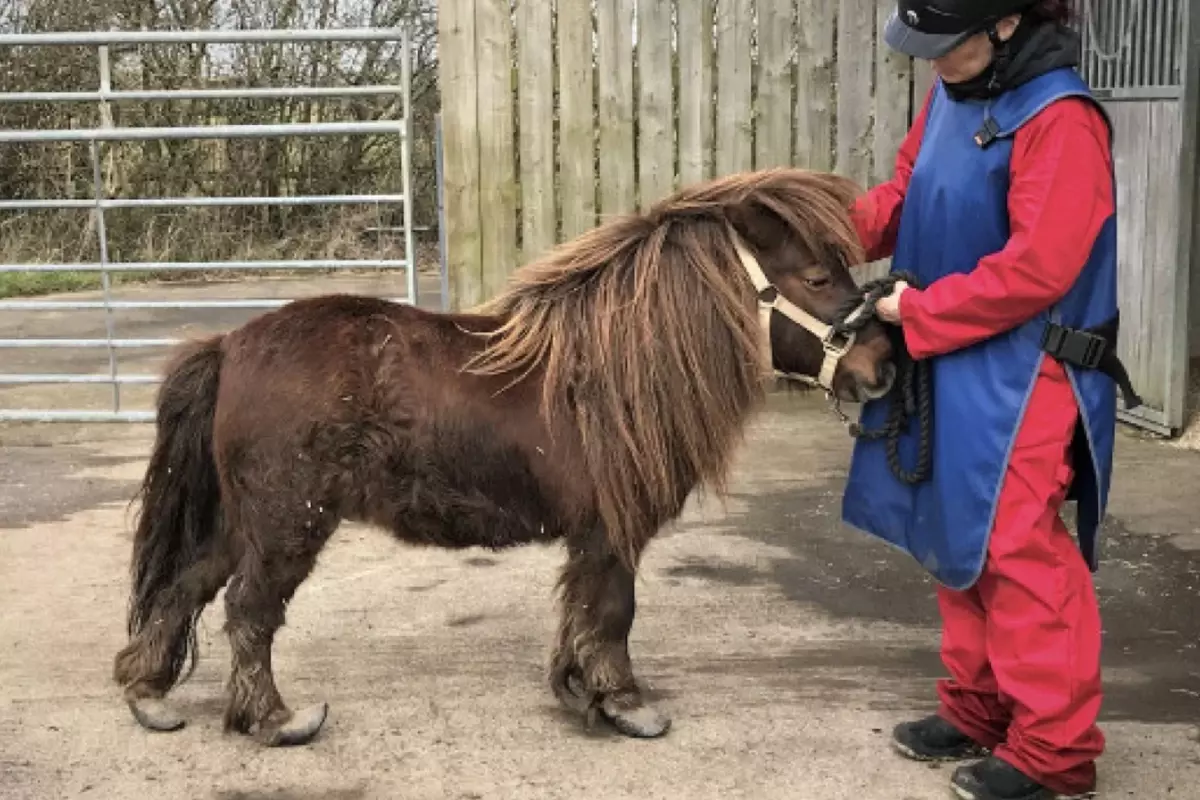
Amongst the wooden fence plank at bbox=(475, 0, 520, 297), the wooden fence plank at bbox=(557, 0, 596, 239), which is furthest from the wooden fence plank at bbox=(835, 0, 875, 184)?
the wooden fence plank at bbox=(475, 0, 520, 297)

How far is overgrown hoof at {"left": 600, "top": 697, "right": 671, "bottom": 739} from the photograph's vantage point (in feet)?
10.6

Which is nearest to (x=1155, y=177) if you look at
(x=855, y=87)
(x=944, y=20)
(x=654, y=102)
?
(x=855, y=87)

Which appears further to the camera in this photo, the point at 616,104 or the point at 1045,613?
the point at 616,104

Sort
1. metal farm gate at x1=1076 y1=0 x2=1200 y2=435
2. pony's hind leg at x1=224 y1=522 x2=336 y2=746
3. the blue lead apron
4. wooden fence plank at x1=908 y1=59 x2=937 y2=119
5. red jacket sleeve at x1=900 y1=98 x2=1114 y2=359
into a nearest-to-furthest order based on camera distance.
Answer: red jacket sleeve at x1=900 y1=98 x2=1114 y2=359
the blue lead apron
pony's hind leg at x1=224 y1=522 x2=336 y2=746
metal farm gate at x1=1076 y1=0 x2=1200 y2=435
wooden fence plank at x1=908 y1=59 x2=937 y2=119

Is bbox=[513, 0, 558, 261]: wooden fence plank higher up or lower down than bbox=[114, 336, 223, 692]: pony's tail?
higher up

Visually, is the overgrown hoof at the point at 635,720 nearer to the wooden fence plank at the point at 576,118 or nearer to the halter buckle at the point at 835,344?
the halter buckle at the point at 835,344

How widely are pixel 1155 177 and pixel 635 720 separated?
4327 mm

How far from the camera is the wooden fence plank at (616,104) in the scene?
263 inches

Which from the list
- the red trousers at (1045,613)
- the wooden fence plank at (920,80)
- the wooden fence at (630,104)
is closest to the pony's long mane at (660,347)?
the red trousers at (1045,613)

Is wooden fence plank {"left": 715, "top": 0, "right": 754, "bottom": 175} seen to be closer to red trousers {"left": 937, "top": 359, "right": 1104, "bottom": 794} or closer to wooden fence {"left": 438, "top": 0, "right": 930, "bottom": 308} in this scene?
wooden fence {"left": 438, "top": 0, "right": 930, "bottom": 308}

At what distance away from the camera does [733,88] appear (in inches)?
266

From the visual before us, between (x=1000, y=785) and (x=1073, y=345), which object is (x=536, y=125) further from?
(x=1000, y=785)

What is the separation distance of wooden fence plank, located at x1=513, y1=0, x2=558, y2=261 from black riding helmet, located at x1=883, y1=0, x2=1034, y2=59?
4.11m

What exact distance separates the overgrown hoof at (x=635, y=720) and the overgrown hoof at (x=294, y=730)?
0.76 meters
